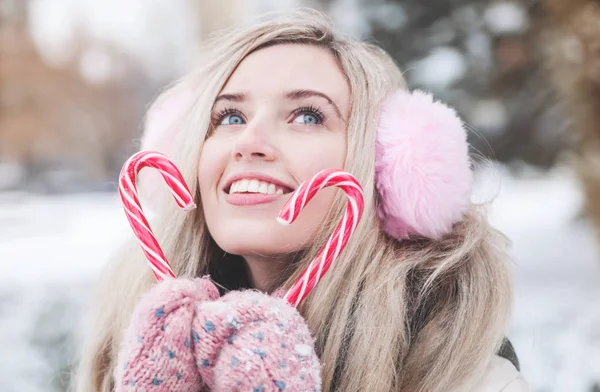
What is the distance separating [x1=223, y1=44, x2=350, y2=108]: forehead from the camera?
138 cm

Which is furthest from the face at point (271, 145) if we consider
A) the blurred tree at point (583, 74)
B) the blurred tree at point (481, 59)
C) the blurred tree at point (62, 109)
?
the blurred tree at point (62, 109)

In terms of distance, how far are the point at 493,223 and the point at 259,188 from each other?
346cm

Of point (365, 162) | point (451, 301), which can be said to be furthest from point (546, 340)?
point (365, 162)

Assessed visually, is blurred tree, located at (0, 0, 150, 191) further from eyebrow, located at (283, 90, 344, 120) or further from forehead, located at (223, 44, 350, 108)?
eyebrow, located at (283, 90, 344, 120)

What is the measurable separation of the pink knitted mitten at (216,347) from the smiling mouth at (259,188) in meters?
0.28

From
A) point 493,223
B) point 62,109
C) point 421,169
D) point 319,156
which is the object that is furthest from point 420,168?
point 62,109

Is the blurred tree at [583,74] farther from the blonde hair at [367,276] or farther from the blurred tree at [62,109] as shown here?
the blurred tree at [62,109]

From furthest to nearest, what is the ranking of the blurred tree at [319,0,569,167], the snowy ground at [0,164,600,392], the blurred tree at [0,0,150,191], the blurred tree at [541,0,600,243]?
the blurred tree at [0,0,150,191]
the blurred tree at [319,0,569,167]
the blurred tree at [541,0,600,243]
the snowy ground at [0,164,600,392]

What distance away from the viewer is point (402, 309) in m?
1.31

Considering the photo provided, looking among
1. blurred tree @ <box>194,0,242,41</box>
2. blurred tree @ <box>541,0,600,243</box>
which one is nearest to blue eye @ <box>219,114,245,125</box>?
blurred tree @ <box>541,0,600,243</box>

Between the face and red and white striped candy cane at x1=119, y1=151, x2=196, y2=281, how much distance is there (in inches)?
4.6

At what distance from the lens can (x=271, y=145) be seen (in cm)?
130

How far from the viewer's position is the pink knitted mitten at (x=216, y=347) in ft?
3.32

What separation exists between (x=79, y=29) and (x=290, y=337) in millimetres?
12407
